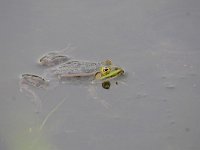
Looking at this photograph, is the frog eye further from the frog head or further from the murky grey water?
the murky grey water

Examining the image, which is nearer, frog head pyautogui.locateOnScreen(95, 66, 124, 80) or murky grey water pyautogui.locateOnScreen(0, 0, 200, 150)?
murky grey water pyautogui.locateOnScreen(0, 0, 200, 150)

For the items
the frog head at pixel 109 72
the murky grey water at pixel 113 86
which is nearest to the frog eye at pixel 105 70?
the frog head at pixel 109 72

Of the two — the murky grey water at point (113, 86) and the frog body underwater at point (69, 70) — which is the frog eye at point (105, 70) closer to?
the frog body underwater at point (69, 70)

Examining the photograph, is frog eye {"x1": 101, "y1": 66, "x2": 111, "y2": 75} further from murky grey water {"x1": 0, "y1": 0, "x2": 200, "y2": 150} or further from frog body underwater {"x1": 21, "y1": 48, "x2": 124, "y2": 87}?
murky grey water {"x1": 0, "y1": 0, "x2": 200, "y2": 150}

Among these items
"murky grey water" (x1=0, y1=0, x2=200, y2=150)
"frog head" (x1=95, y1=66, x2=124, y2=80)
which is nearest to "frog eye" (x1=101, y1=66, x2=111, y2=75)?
"frog head" (x1=95, y1=66, x2=124, y2=80)

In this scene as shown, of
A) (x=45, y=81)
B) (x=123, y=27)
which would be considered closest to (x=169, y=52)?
(x=123, y=27)

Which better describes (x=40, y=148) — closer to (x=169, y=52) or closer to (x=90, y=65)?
(x=90, y=65)

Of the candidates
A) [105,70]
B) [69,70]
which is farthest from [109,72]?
[69,70]

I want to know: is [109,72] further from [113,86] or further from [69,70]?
[69,70]
